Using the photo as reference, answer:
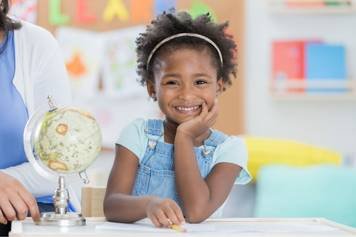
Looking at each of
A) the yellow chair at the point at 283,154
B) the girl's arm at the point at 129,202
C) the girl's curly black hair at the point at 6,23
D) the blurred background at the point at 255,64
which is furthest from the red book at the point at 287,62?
the girl's arm at the point at 129,202

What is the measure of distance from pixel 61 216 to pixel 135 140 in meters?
0.30

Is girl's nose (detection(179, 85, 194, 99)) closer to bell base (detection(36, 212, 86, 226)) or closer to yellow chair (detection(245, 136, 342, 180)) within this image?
bell base (detection(36, 212, 86, 226))

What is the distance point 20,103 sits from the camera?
160cm

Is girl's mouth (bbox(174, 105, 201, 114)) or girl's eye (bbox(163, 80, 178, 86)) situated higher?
girl's eye (bbox(163, 80, 178, 86))

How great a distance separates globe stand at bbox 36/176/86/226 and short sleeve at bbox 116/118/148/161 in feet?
0.76

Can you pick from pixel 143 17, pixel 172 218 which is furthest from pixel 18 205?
pixel 143 17

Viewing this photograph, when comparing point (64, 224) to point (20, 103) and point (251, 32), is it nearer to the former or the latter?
point (20, 103)

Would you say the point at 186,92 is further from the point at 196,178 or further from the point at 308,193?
the point at 308,193

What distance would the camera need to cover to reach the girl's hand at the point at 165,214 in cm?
121

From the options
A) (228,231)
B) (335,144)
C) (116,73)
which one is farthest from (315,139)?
(228,231)

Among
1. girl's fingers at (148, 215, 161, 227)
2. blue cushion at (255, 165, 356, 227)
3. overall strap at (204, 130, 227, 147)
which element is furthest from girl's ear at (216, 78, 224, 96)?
blue cushion at (255, 165, 356, 227)

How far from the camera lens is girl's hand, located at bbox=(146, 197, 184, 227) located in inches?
47.8

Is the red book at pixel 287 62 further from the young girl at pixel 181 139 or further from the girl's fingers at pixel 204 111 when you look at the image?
the girl's fingers at pixel 204 111

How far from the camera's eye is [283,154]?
3.14m
